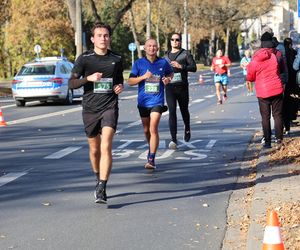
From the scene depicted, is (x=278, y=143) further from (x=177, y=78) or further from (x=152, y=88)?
(x=152, y=88)

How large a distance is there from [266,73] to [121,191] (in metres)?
4.26

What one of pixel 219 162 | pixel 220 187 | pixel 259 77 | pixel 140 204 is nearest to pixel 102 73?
pixel 140 204

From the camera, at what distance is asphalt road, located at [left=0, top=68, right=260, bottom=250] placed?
6.70 m

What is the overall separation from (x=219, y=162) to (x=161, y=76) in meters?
1.77

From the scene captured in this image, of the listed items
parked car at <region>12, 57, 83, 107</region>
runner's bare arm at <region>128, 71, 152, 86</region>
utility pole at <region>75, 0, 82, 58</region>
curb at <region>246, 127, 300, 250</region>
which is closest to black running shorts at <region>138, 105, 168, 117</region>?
runner's bare arm at <region>128, 71, 152, 86</region>

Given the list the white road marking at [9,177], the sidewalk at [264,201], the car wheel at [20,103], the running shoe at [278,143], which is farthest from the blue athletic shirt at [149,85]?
the car wheel at [20,103]

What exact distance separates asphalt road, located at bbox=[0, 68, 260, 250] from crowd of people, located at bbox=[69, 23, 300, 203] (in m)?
0.42

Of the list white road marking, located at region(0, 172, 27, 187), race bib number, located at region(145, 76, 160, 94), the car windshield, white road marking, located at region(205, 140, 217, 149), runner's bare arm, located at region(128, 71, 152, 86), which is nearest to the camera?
white road marking, located at region(0, 172, 27, 187)

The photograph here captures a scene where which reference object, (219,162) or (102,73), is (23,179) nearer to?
(102,73)

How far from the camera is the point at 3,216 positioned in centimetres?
759

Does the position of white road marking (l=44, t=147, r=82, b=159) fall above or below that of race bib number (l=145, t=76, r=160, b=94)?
below

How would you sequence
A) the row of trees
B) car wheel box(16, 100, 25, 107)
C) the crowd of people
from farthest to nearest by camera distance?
the row of trees, car wheel box(16, 100, 25, 107), the crowd of people

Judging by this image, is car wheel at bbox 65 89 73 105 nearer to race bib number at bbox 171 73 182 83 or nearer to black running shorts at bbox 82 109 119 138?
race bib number at bbox 171 73 182 83

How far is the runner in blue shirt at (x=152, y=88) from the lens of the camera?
1045 centimetres
